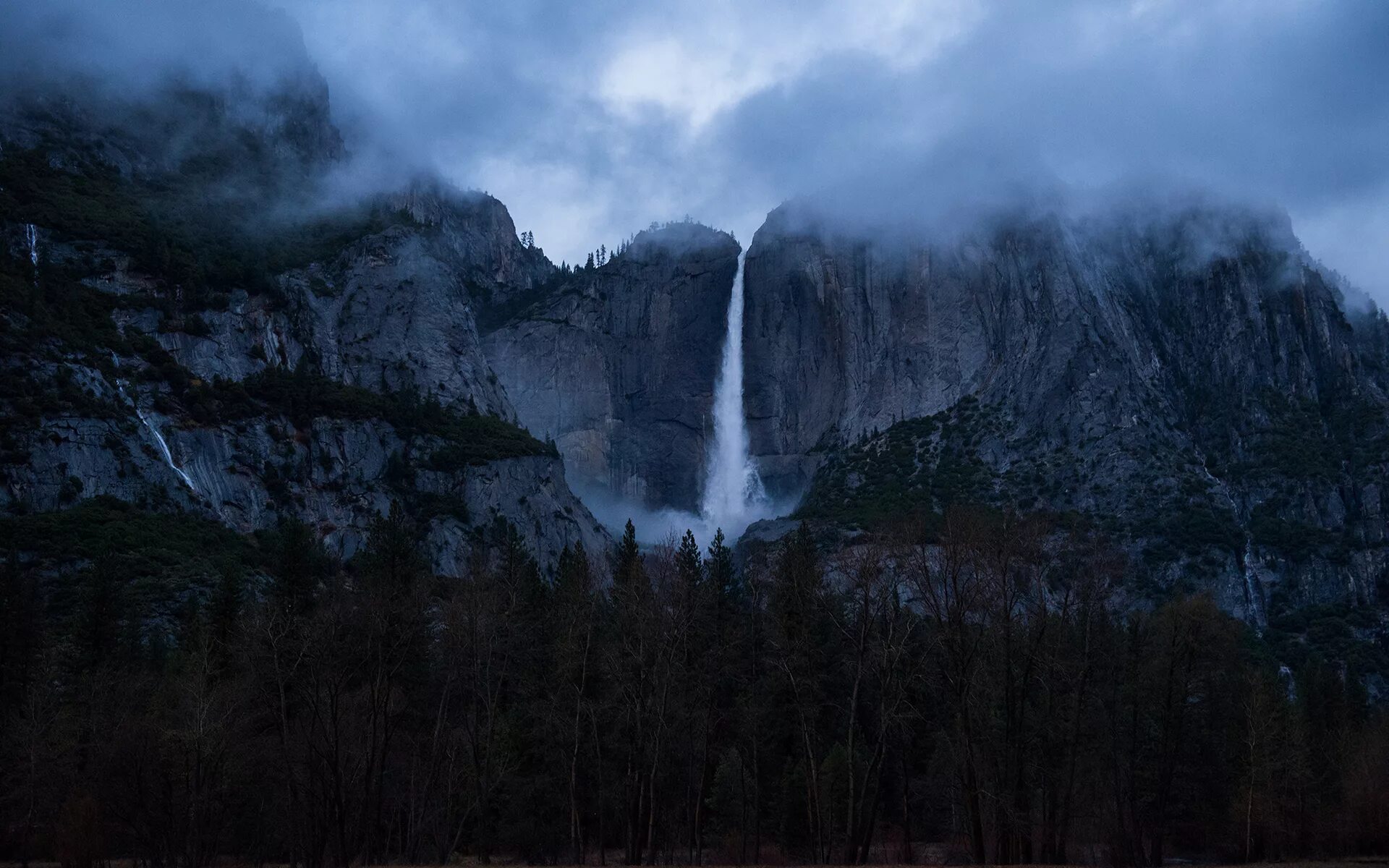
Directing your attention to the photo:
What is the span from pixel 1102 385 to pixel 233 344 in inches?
3378

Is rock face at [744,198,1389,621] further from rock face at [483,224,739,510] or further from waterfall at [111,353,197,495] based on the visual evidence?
waterfall at [111,353,197,495]

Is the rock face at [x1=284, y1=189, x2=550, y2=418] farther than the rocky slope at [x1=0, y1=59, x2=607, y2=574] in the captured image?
Yes

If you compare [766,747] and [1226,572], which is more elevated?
[1226,572]

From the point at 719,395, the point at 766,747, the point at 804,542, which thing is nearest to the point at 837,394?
the point at 719,395

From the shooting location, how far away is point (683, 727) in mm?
47094

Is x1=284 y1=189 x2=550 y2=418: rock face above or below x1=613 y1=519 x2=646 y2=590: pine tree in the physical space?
above

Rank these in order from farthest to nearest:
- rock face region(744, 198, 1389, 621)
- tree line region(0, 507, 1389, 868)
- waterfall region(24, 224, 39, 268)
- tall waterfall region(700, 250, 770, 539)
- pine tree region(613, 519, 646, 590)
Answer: tall waterfall region(700, 250, 770, 539)
rock face region(744, 198, 1389, 621)
waterfall region(24, 224, 39, 268)
pine tree region(613, 519, 646, 590)
tree line region(0, 507, 1389, 868)

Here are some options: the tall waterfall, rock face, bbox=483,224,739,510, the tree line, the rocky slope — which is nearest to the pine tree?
the tree line

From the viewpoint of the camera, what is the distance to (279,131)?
510 feet

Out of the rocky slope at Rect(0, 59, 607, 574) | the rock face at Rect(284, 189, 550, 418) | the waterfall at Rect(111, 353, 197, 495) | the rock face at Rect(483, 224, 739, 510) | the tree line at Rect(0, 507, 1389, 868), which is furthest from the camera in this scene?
the rock face at Rect(483, 224, 739, 510)

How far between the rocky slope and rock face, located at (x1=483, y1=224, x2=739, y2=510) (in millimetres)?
18937

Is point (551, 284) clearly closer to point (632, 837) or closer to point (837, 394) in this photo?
point (837, 394)

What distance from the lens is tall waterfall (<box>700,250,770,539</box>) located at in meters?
156

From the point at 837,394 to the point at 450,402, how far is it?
5296cm
